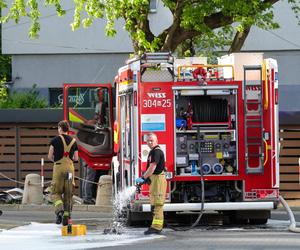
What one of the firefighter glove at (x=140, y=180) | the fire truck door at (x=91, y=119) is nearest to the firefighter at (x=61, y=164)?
the firefighter glove at (x=140, y=180)

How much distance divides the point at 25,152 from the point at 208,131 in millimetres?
9836

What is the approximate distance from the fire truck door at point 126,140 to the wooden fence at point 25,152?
7578 millimetres

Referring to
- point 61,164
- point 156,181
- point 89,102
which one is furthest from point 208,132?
point 89,102

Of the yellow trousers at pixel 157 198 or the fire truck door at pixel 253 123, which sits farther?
the fire truck door at pixel 253 123

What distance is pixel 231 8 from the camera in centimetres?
2111

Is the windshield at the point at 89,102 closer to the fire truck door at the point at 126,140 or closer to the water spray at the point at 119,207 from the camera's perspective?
the fire truck door at the point at 126,140

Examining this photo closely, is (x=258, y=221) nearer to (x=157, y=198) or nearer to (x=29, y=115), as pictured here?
(x=157, y=198)

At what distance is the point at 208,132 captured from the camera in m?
15.5

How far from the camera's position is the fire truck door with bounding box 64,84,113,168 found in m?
18.7

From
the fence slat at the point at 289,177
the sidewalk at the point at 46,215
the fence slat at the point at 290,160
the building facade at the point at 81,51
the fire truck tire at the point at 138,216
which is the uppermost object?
the building facade at the point at 81,51

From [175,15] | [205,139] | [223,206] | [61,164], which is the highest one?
[175,15]

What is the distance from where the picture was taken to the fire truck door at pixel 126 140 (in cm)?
1575

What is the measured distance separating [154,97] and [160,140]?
29.3 inches

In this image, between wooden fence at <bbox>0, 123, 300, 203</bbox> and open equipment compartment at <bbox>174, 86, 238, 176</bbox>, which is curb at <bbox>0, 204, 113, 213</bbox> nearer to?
wooden fence at <bbox>0, 123, 300, 203</bbox>
